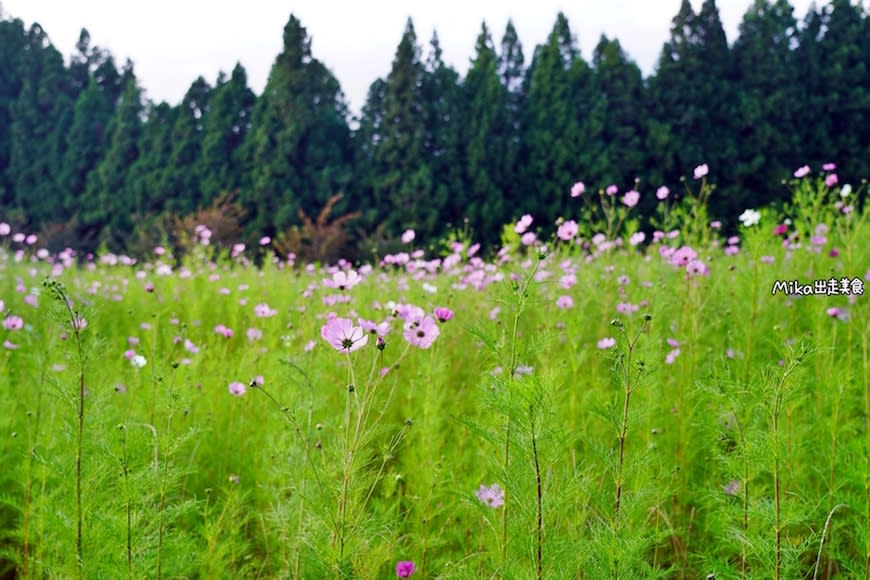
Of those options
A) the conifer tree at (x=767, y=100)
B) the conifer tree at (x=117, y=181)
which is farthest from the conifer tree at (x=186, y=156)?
the conifer tree at (x=767, y=100)

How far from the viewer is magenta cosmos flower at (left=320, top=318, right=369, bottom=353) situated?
118cm

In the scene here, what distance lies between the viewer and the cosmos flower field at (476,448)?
1166 millimetres

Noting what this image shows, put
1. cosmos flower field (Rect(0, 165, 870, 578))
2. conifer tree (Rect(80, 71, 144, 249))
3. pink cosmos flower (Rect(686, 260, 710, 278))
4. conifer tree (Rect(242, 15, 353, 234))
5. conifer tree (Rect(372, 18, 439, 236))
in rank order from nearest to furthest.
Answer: cosmos flower field (Rect(0, 165, 870, 578)) → pink cosmos flower (Rect(686, 260, 710, 278)) → conifer tree (Rect(372, 18, 439, 236)) → conifer tree (Rect(242, 15, 353, 234)) → conifer tree (Rect(80, 71, 144, 249))

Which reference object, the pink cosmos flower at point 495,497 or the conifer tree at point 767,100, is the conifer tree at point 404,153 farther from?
the pink cosmos flower at point 495,497

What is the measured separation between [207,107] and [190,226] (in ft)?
28.0

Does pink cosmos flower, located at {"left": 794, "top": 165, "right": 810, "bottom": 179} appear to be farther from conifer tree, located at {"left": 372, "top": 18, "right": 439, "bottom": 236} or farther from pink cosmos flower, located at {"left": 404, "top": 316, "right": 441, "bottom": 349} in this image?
conifer tree, located at {"left": 372, "top": 18, "right": 439, "bottom": 236}

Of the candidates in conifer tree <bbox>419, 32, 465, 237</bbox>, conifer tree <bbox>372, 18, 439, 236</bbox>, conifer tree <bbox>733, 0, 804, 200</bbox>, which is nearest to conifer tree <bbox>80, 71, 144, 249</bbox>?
conifer tree <bbox>372, 18, 439, 236</bbox>

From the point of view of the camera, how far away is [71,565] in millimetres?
1280

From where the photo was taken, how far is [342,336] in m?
1.20

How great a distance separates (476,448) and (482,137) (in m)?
13.8

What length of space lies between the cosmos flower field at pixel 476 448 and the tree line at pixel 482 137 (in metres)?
11.7

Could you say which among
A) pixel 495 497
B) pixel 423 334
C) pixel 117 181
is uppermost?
pixel 117 181

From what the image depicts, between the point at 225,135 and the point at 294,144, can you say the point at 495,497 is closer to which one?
the point at 294,144

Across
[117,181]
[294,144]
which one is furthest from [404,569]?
[117,181]
